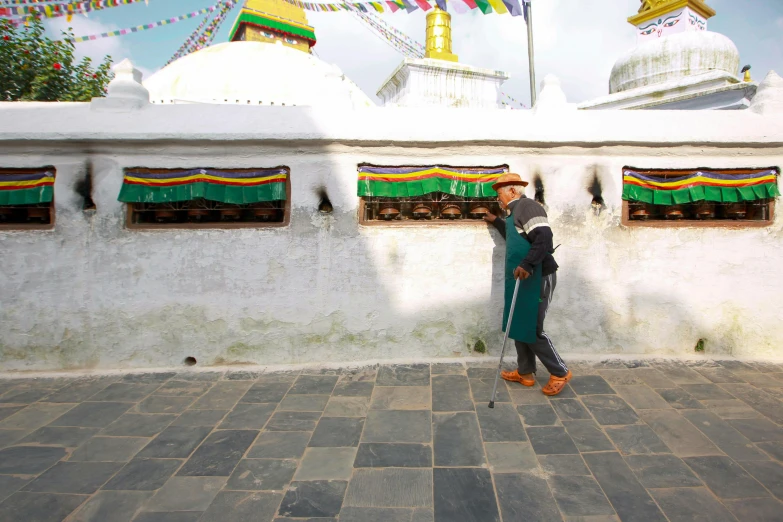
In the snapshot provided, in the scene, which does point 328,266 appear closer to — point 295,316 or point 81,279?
point 295,316

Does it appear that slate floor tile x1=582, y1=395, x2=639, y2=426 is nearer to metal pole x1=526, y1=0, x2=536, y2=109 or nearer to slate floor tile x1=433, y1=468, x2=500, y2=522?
slate floor tile x1=433, y1=468, x2=500, y2=522

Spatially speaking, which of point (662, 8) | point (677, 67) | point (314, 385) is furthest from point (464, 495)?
point (662, 8)

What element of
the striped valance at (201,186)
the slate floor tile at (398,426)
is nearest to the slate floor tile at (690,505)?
the slate floor tile at (398,426)

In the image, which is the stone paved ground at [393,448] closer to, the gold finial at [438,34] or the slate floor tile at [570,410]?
the slate floor tile at [570,410]

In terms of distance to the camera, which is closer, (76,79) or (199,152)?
(199,152)

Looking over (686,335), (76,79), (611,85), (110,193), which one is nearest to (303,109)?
(110,193)

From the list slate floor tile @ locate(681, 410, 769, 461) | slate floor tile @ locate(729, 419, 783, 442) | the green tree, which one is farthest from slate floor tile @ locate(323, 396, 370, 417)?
the green tree

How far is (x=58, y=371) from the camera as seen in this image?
4.24 m

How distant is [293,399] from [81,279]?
2573 millimetres

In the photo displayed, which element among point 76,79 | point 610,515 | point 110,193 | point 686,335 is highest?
point 76,79

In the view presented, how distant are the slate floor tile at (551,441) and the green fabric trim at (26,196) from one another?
492 cm

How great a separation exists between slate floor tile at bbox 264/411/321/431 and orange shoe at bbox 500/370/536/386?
1.75 m

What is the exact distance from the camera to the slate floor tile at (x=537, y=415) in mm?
3119

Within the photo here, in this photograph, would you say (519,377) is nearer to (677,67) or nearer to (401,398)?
(401,398)
